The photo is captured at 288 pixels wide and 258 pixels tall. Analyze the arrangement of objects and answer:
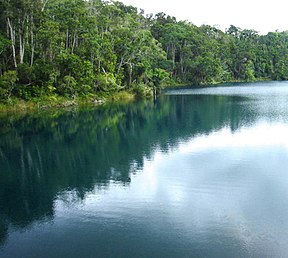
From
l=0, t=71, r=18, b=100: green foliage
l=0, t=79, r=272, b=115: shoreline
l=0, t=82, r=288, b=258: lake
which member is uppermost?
l=0, t=71, r=18, b=100: green foliage

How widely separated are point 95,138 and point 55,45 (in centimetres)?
2269

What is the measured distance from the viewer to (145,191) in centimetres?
1638

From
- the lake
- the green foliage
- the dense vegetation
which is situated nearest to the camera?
the lake

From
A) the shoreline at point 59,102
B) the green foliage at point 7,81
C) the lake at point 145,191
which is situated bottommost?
the lake at point 145,191

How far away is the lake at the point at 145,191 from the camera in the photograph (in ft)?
37.6

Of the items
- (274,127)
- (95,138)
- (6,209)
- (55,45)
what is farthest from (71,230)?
(55,45)

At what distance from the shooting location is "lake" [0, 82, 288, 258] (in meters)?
11.4

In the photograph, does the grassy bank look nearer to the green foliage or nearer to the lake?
the green foliage

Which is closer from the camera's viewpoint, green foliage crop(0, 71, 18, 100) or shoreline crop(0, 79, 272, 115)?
green foliage crop(0, 71, 18, 100)

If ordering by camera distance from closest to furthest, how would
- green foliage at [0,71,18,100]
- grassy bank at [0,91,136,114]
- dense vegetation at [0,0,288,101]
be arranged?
green foliage at [0,71,18,100] < grassy bank at [0,91,136,114] < dense vegetation at [0,0,288,101]

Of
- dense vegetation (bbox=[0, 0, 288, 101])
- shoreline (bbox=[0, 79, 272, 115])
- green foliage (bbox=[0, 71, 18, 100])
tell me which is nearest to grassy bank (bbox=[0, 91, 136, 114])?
shoreline (bbox=[0, 79, 272, 115])

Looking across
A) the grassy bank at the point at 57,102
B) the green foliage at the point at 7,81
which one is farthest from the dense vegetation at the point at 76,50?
the grassy bank at the point at 57,102

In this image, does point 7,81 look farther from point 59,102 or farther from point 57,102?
point 59,102

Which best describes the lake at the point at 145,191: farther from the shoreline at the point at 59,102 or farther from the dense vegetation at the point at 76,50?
the dense vegetation at the point at 76,50
